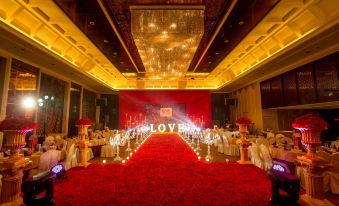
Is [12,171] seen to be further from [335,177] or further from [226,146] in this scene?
[226,146]

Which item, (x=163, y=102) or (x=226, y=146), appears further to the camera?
(x=163, y=102)

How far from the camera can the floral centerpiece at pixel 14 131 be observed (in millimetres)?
2658

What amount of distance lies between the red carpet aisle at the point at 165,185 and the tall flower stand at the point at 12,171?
63cm

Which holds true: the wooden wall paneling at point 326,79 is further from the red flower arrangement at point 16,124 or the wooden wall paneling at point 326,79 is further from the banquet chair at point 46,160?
the banquet chair at point 46,160

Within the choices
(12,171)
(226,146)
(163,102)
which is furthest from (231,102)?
(12,171)

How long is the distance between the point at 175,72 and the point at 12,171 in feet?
25.9

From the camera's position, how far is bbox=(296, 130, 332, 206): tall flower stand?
2.70 m

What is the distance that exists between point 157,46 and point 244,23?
2.75 meters

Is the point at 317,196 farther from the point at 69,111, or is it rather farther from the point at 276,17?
the point at 69,111

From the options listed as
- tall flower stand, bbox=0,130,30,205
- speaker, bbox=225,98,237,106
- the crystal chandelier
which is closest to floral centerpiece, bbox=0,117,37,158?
tall flower stand, bbox=0,130,30,205

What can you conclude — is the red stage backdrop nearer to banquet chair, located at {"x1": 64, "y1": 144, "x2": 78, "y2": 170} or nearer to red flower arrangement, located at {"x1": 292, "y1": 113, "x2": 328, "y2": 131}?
banquet chair, located at {"x1": 64, "y1": 144, "x2": 78, "y2": 170}

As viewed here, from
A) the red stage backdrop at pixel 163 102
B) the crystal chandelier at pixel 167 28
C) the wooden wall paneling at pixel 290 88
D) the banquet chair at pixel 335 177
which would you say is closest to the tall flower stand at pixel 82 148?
the crystal chandelier at pixel 167 28

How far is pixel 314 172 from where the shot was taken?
273cm

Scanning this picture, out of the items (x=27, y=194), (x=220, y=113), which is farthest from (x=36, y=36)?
(x=220, y=113)
